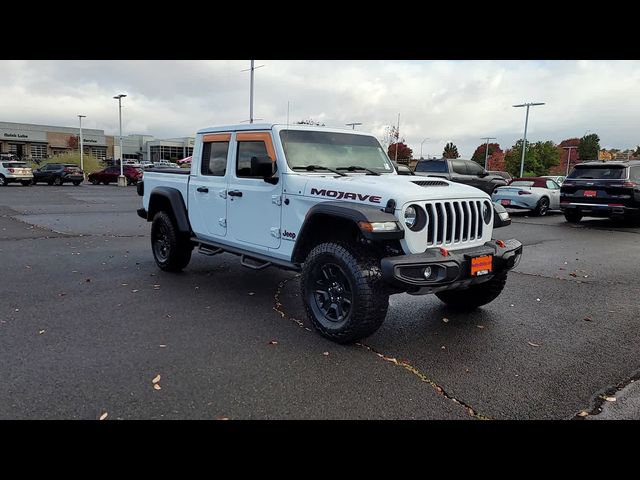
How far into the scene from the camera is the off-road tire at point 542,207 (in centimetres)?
1700

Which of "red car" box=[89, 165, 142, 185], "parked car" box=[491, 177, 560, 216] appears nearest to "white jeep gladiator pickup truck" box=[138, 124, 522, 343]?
"parked car" box=[491, 177, 560, 216]

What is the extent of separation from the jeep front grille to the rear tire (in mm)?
11483

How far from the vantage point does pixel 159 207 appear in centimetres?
716

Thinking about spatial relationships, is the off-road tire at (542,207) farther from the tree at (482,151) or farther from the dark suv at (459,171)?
the tree at (482,151)

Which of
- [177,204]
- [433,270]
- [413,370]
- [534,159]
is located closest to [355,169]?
[433,270]

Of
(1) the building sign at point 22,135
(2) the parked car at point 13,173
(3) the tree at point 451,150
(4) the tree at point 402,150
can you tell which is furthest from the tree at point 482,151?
(1) the building sign at point 22,135

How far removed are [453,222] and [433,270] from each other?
0.57 m

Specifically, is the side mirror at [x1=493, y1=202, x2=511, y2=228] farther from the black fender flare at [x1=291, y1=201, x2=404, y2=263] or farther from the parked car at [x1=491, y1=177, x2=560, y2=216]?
the parked car at [x1=491, y1=177, x2=560, y2=216]

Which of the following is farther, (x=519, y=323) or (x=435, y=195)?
(x=519, y=323)

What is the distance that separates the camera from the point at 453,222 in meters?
4.29

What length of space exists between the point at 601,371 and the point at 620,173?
37.2ft

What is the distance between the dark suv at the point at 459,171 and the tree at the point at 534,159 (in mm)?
41692

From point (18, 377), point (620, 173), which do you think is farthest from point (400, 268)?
point (620, 173)
